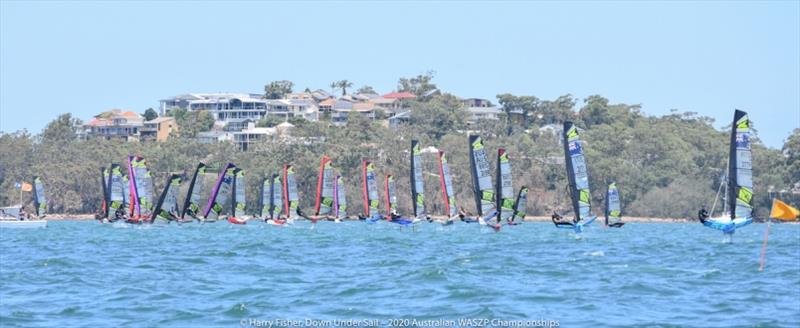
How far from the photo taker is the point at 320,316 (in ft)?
83.0

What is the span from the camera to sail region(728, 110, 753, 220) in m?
46.8

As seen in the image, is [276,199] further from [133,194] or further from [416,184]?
[416,184]

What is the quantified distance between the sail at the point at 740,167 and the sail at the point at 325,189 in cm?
4246

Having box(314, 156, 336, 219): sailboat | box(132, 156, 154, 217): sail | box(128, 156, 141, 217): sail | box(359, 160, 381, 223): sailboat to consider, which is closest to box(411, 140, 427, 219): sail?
box(359, 160, 381, 223): sailboat

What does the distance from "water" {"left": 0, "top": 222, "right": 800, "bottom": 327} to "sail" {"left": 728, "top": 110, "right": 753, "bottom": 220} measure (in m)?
1.61

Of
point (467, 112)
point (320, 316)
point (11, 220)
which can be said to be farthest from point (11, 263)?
point (467, 112)

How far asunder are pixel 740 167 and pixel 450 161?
7929 cm

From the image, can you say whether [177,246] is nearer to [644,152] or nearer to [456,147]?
[456,147]

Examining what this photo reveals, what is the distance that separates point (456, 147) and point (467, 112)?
3519 cm

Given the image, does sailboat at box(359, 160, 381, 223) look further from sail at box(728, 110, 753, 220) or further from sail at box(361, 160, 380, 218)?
sail at box(728, 110, 753, 220)

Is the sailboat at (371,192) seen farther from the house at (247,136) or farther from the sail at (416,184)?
the house at (247,136)

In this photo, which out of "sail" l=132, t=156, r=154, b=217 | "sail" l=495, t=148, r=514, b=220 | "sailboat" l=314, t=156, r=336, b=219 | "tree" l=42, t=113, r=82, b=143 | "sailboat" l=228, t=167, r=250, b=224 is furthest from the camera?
"tree" l=42, t=113, r=82, b=143

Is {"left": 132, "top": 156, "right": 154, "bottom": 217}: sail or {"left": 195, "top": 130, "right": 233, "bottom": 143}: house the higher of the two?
{"left": 195, "top": 130, "right": 233, "bottom": 143}: house

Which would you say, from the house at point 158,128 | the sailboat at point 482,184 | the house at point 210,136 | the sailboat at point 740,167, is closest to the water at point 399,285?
the sailboat at point 740,167
